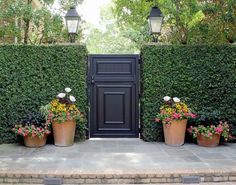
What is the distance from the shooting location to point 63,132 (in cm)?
674

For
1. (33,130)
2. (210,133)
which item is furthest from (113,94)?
(210,133)

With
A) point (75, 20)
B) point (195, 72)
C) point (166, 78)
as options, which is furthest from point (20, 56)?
point (195, 72)

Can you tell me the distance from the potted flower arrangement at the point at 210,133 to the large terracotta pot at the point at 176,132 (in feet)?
0.65

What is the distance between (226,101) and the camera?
286 inches

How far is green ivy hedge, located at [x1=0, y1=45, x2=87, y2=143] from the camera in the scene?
7070mm

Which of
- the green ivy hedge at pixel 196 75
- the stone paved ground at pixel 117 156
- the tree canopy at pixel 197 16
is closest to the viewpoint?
the stone paved ground at pixel 117 156

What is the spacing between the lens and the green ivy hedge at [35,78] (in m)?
7.07

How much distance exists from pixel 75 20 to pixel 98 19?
89.8 ft

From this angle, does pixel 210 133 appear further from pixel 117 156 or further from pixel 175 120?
pixel 117 156

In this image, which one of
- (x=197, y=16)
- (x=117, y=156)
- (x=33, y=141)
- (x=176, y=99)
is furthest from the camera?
(x=197, y=16)

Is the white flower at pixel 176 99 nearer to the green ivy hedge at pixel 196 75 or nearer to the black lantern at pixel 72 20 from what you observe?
the green ivy hedge at pixel 196 75

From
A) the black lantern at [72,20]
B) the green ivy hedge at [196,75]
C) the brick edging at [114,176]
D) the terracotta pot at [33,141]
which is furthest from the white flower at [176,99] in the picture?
the terracotta pot at [33,141]

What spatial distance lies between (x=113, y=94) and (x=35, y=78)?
1658 millimetres

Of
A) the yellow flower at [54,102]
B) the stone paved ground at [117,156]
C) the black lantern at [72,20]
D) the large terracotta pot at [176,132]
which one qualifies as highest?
the black lantern at [72,20]
